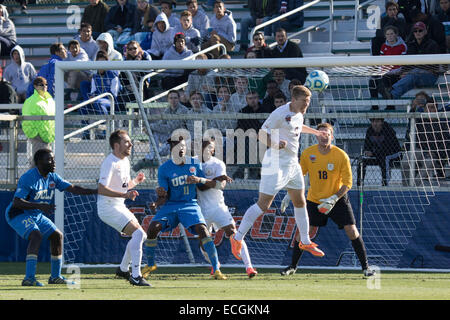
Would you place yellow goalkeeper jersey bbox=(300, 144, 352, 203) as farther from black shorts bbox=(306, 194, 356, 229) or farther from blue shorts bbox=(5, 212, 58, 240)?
blue shorts bbox=(5, 212, 58, 240)

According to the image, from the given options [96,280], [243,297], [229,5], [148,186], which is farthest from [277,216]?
[229,5]

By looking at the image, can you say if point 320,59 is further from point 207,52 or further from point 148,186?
point 207,52

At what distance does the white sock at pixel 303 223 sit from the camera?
32.9 feet

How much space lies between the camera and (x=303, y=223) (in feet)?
33.0

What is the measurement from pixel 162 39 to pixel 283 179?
692 centimetres

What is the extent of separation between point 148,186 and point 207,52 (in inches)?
153

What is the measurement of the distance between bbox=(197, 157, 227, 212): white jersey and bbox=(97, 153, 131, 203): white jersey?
1163mm

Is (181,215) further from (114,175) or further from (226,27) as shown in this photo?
(226,27)

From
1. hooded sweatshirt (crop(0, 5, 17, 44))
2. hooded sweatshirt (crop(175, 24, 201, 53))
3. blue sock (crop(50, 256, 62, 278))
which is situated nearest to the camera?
blue sock (crop(50, 256, 62, 278))

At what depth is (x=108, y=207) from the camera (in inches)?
381

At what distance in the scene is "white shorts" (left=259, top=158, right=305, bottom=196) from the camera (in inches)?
383

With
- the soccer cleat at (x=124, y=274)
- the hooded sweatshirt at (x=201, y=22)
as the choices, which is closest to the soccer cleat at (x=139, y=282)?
the soccer cleat at (x=124, y=274)

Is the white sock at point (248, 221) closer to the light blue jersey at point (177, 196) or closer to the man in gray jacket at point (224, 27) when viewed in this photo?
the light blue jersey at point (177, 196)

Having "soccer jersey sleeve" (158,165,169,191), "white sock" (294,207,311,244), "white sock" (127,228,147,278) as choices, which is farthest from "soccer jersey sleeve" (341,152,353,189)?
"white sock" (127,228,147,278)
